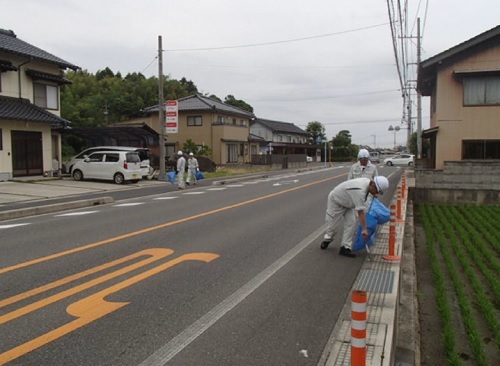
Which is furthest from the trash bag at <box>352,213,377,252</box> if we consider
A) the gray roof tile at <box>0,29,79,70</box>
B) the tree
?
the tree

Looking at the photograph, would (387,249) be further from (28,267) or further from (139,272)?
(28,267)

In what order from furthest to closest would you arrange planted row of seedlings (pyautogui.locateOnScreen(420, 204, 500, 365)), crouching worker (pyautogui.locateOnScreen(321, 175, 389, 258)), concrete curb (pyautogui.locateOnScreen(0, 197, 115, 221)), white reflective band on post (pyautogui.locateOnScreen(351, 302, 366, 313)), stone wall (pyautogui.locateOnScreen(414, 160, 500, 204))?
stone wall (pyautogui.locateOnScreen(414, 160, 500, 204))
concrete curb (pyautogui.locateOnScreen(0, 197, 115, 221))
crouching worker (pyautogui.locateOnScreen(321, 175, 389, 258))
planted row of seedlings (pyautogui.locateOnScreen(420, 204, 500, 365))
white reflective band on post (pyautogui.locateOnScreen(351, 302, 366, 313))

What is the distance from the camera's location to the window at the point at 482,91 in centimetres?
2067

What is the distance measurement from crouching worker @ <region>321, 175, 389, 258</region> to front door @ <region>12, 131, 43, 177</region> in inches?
774

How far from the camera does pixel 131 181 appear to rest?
2339 cm

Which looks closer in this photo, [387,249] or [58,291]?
[58,291]

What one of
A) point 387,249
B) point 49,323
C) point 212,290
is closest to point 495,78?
point 387,249

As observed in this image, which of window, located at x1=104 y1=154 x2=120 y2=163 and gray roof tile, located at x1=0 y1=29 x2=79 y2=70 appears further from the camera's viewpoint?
window, located at x1=104 y1=154 x2=120 y2=163

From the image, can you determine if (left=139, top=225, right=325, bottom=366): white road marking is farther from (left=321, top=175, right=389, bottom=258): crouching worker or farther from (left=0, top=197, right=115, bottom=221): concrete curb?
(left=0, top=197, right=115, bottom=221): concrete curb

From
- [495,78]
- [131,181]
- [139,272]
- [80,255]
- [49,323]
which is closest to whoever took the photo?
[49,323]

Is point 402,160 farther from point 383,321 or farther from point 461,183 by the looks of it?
point 383,321

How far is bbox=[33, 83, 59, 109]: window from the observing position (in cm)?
2444

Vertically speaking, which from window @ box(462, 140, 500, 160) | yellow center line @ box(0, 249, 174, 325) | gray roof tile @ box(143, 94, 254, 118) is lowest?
yellow center line @ box(0, 249, 174, 325)

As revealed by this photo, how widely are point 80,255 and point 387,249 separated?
4.91 metres
